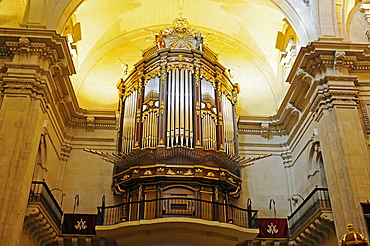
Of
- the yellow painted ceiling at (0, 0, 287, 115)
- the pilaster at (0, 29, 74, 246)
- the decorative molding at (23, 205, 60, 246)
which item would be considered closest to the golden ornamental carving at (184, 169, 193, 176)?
the decorative molding at (23, 205, 60, 246)

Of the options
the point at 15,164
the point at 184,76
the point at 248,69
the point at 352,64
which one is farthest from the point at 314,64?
the point at 15,164

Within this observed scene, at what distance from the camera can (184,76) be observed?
54.9 ft

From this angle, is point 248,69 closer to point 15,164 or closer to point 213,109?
point 213,109

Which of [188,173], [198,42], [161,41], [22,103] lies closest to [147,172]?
[188,173]

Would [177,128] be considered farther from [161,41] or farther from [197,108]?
[161,41]

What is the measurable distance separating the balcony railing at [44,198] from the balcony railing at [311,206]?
7611 mm

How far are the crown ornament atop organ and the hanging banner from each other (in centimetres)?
140

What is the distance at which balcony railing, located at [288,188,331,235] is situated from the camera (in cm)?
1329

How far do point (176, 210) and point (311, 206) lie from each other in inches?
159

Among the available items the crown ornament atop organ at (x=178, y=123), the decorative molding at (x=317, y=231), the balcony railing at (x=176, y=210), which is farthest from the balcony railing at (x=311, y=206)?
the crown ornament atop organ at (x=178, y=123)

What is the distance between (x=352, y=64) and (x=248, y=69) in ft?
21.8

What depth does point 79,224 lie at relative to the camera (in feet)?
49.0

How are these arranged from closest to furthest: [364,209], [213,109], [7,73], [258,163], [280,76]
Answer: [364,209] → [7,73] → [213,109] → [258,163] → [280,76]

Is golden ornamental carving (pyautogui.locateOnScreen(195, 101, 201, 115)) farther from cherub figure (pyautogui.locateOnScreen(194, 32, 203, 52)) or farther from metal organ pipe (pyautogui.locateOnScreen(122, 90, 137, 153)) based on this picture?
cherub figure (pyautogui.locateOnScreen(194, 32, 203, 52))
